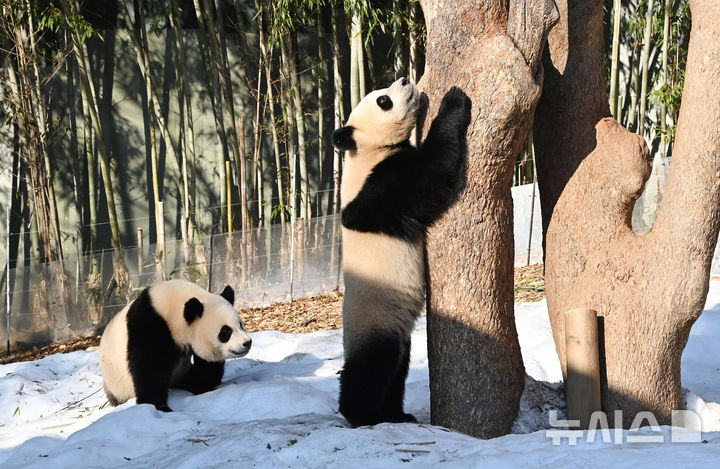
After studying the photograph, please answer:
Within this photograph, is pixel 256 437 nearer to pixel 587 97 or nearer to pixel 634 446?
pixel 634 446

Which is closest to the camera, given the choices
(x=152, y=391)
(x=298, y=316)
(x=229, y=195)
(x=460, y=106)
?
(x=460, y=106)

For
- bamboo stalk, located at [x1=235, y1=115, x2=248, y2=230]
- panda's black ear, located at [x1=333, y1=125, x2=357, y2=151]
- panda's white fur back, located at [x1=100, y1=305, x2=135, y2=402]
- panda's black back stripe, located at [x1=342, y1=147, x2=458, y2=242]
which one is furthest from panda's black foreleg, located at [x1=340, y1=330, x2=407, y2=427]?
bamboo stalk, located at [x1=235, y1=115, x2=248, y2=230]

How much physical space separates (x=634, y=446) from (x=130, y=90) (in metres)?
9.26

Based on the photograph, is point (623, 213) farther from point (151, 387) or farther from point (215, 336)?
point (151, 387)

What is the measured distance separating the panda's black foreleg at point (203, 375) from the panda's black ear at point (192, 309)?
325 mm

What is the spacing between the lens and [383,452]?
2727 millimetres

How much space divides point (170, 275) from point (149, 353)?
3.76 m

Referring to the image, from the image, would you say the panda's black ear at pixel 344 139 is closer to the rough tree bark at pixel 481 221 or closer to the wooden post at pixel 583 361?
the rough tree bark at pixel 481 221

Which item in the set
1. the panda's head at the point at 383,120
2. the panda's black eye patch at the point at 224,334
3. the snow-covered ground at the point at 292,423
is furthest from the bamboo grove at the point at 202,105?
the panda's head at the point at 383,120

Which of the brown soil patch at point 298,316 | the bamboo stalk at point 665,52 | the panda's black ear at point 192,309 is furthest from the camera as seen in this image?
the bamboo stalk at point 665,52

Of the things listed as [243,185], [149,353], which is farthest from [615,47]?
[149,353]

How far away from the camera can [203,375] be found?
4730mm

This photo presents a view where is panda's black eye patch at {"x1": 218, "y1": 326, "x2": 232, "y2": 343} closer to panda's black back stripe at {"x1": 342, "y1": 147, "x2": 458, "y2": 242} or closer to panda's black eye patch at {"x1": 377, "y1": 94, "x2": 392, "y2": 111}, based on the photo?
panda's black back stripe at {"x1": 342, "y1": 147, "x2": 458, "y2": 242}

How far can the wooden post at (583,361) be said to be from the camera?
10.7 feet
